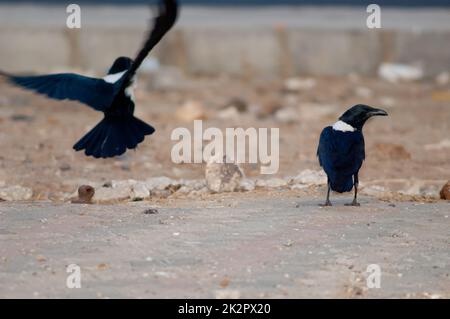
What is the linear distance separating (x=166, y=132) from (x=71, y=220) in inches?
198

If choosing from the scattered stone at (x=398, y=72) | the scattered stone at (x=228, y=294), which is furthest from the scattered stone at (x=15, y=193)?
the scattered stone at (x=398, y=72)

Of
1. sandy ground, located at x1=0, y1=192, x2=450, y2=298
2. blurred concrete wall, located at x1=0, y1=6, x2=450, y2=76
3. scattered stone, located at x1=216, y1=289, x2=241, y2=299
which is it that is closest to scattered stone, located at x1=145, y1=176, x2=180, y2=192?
sandy ground, located at x1=0, y1=192, x2=450, y2=298

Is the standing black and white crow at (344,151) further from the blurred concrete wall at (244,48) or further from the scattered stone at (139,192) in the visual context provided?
the blurred concrete wall at (244,48)

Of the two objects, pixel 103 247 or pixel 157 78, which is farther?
pixel 157 78

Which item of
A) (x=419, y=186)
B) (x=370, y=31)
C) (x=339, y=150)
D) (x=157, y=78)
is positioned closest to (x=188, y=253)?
(x=339, y=150)

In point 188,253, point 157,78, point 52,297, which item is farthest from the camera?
point 157,78

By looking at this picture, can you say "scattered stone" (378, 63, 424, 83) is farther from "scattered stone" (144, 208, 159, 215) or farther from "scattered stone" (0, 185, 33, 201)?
"scattered stone" (144, 208, 159, 215)

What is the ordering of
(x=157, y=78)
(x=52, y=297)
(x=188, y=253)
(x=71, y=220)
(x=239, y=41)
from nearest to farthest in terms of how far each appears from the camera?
(x=52, y=297)
(x=188, y=253)
(x=71, y=220)
(x=157, y=78)
(x=239, y=41)

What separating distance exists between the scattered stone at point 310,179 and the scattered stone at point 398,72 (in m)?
7.79

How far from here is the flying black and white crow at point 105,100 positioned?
883 centimetres

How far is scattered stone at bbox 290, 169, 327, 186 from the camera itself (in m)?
8.95

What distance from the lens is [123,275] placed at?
20.5ft

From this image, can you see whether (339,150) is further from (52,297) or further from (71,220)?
(52,297)

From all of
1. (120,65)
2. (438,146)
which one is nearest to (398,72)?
(438,146)
